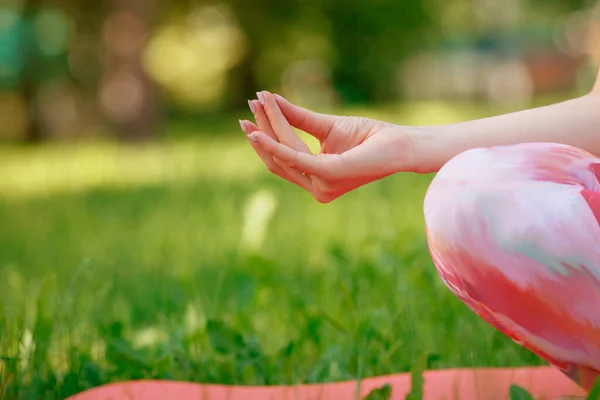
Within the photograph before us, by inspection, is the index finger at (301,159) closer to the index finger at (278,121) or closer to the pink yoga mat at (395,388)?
the index finger at (278,121)

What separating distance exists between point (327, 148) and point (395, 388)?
37 centimetres

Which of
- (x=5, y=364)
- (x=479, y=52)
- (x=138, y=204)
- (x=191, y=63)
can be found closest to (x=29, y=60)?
(x=191, y=63)

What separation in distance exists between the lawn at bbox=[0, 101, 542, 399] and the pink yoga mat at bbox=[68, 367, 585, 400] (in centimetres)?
5

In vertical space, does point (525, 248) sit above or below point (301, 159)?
below

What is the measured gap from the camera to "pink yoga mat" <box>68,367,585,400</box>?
1.37m

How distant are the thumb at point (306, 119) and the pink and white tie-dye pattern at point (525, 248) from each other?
0.22 meters

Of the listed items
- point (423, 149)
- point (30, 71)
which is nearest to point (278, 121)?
point (423, 149)

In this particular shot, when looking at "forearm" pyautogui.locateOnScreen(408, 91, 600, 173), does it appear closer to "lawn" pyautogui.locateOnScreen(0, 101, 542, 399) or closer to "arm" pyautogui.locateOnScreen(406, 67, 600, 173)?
"arm" pyautogui.locateOnScreen(406, 67, 600, 173)

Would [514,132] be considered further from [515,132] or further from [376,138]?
[376,138]

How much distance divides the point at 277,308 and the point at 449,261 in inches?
44.1

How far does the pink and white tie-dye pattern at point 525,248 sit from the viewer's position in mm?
1060

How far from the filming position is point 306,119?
1.28 m

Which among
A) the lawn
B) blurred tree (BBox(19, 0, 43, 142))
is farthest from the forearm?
blurred tree (BBox(19, 0, 43, 142))

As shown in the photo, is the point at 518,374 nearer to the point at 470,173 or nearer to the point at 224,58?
the point at 470,173
